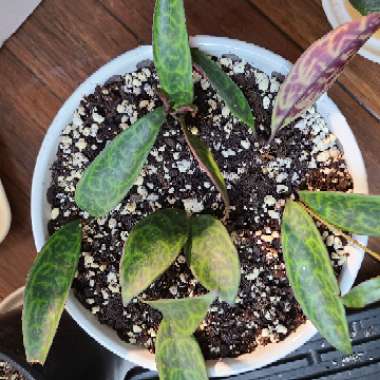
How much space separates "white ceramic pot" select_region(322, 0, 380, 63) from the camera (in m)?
0.82

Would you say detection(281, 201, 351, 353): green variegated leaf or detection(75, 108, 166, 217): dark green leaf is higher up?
detection(75, 108, 166, 217): dark green leaf

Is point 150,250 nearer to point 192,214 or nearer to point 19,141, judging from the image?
point 192,214

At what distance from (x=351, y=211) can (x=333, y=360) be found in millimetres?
302

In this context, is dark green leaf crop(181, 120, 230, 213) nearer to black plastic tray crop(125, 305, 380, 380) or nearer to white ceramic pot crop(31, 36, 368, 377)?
white ceramic pot crop(31, 36, 368, 377)

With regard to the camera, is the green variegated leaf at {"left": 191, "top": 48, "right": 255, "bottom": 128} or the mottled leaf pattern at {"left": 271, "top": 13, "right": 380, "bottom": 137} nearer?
the mottled leaf pattern at {"left": 271, "top": 13, "right": 380, "bottom": 137}

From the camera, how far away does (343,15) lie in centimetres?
82

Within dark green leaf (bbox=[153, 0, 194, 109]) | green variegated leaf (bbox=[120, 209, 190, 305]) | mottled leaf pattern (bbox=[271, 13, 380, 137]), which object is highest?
dark green leaf (bbox=[153, 0, 194, 109])

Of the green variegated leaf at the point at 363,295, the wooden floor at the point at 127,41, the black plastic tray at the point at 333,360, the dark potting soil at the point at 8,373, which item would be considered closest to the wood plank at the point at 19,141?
the wooden floor at the point at 127,41

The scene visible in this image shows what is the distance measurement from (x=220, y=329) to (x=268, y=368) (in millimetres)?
128

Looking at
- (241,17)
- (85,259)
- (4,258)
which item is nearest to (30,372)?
(85,259)

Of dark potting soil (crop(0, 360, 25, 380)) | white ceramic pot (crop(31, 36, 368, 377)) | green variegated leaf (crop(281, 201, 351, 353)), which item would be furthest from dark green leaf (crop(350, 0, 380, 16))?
dark potting soil (crop(0, 360, 25, 380))

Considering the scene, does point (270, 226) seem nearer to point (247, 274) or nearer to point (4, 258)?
point (247, 274)

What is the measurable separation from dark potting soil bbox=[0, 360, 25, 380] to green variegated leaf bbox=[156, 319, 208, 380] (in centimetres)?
24

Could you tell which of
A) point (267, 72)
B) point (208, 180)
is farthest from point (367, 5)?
point (208, 180)
